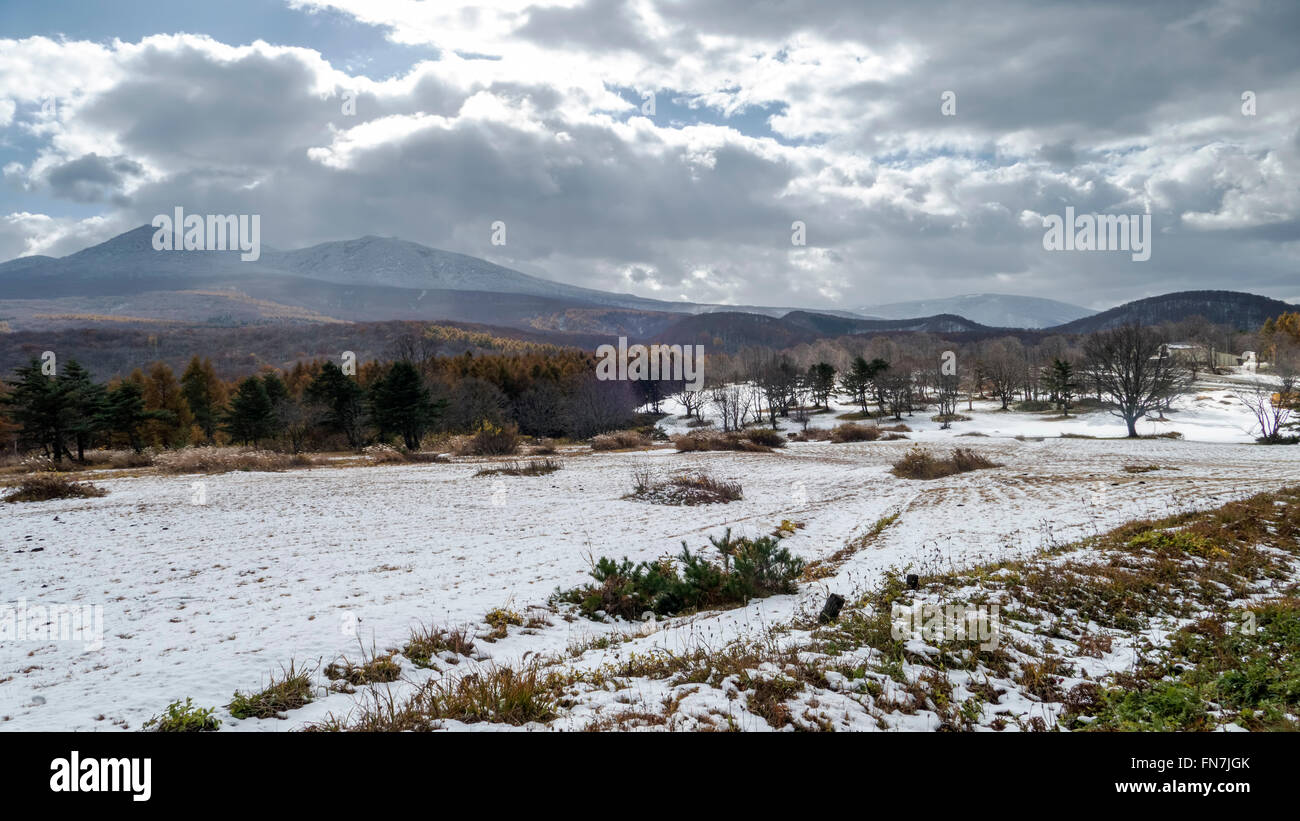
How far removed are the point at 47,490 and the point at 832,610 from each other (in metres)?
27.7

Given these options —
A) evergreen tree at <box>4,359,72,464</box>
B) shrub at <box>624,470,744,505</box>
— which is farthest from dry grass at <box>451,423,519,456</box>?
evergreen tree at <box>4,359,72,464</box>

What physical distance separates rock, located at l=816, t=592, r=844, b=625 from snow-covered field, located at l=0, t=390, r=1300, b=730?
2.70 feet

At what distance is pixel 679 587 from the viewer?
10148 mm

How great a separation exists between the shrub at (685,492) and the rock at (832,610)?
12369 mm

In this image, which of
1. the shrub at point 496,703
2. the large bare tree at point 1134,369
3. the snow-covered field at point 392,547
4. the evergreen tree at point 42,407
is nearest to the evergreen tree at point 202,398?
the evergreen tree at point 42,407

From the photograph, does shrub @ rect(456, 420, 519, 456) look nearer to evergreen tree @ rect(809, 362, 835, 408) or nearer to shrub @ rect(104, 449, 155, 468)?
shrub @ rect(104, 449, 155, 468)

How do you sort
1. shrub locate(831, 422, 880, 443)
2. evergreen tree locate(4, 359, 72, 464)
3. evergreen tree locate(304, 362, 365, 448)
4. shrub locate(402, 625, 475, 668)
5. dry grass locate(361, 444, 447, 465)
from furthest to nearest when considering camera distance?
evergreen tree locate(304, 362, 365, 448), shrub locate(831, 422, 880, 443), dry grass locate(361, 444, 447, 465), evergreen tree locate(4, 359, 72, 464), shrub locate(402, 625, 475, 668)

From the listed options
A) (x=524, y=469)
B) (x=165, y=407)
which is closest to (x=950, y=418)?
(x=524, y=469)

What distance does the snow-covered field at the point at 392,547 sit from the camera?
7055 millimetres

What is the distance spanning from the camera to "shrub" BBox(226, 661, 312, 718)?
220 inches

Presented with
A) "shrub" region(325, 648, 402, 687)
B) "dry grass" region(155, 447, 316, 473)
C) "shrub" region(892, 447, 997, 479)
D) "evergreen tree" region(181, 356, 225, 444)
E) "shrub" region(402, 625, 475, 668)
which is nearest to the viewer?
"shrub" region(325, 648, 402, 687)

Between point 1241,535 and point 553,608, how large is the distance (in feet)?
49.1

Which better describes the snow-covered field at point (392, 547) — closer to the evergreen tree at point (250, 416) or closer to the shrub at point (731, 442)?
the shrub at point (731, 442)
